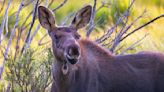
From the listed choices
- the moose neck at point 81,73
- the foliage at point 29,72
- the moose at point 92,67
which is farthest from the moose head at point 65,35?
the foliage at point 29,72

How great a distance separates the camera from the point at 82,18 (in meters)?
10.1

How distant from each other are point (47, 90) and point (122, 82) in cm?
174

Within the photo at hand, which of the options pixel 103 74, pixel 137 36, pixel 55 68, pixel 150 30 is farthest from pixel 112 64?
pixel 150 30

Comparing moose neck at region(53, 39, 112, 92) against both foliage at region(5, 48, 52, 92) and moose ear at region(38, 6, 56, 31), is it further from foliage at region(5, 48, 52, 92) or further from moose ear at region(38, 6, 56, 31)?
foliage at region(5, 48, 52, 92)

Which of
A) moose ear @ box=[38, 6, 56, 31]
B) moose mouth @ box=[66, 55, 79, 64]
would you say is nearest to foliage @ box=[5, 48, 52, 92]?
moose ear @ box=[38, 6, 56, 31]

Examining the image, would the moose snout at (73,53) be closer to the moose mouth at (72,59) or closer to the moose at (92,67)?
the moose mouth at (72,59)

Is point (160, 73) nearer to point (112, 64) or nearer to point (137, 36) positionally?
point (112, 64)

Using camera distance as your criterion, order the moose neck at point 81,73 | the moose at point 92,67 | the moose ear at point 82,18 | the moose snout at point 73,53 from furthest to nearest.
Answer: the moose ear at point 82,18, the moose neck at point 81,73, the moose at point 92,67, the moose snout at point 73,53

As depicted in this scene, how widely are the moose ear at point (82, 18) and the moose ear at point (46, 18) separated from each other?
278mm

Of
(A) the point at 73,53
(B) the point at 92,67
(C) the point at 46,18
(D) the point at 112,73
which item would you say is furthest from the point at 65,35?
(D) the point at 112,73

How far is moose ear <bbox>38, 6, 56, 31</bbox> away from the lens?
9.91 meters

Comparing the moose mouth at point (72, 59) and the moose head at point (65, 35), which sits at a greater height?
the moose head at point (65, 35)

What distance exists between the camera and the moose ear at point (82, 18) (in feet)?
32.7

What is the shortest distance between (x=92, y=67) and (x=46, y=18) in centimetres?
88
